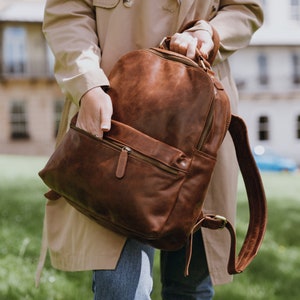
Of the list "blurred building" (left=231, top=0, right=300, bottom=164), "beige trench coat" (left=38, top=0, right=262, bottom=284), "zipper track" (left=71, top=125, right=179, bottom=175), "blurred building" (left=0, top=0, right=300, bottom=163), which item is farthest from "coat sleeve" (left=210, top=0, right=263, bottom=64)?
"blurred building" (left=231, top=0, right=300, bottom=164)

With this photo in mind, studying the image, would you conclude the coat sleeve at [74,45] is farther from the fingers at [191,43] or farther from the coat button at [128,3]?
the fingers at [191,43]

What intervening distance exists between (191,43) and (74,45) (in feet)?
1.15

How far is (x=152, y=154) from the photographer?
5.82ft

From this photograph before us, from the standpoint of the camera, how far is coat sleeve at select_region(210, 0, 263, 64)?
2131 millimetres

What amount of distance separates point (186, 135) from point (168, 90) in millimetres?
138

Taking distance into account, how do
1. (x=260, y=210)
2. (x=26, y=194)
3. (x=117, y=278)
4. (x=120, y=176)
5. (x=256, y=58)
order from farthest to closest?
(x=256, y=58) → (x=26, y=194) → (x=260, y=210) → (x=117, y=278) → (x=120, y=176)

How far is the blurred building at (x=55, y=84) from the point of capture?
32.6 meters

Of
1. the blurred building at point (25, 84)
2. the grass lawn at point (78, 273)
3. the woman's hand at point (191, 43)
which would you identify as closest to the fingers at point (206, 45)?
the woman's hand at point (191, 43)

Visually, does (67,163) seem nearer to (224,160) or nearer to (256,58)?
(224,160)

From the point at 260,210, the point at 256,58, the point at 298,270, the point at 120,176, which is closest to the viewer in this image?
the point at 120,176

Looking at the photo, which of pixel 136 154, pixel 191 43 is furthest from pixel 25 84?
pixel 136 154

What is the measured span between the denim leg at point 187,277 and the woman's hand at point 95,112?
563 mm

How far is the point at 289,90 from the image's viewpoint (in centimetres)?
3438

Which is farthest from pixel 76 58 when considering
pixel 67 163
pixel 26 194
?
pixel 26 194
